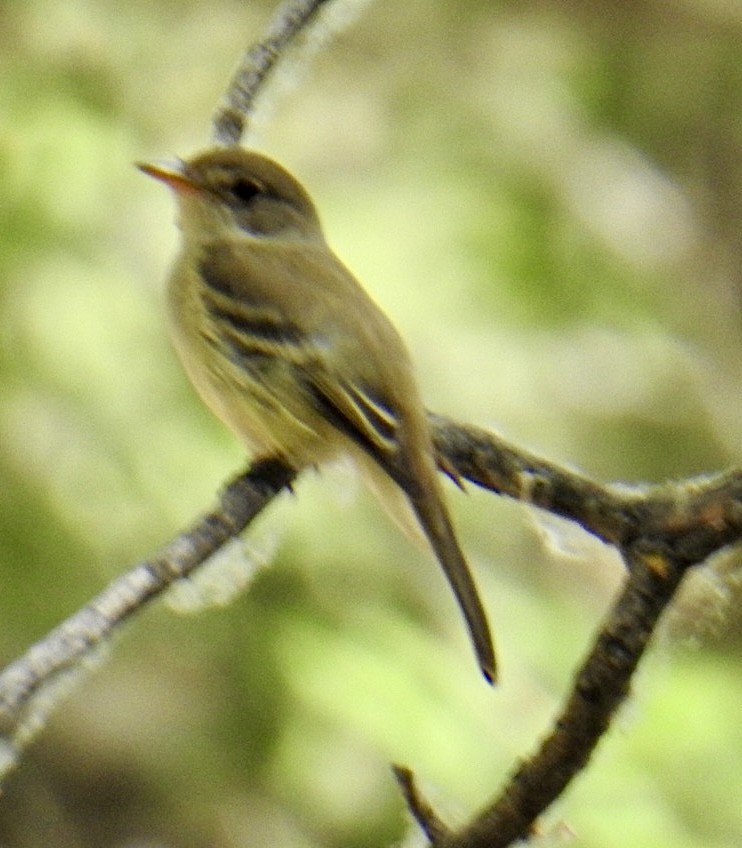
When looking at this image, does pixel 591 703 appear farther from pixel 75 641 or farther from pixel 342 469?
pixel 342 469

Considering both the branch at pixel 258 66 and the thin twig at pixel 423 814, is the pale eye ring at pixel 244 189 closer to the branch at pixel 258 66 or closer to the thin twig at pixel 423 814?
the branch at pixel 258 66

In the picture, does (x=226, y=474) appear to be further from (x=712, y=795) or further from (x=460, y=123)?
(x=460, y=123)

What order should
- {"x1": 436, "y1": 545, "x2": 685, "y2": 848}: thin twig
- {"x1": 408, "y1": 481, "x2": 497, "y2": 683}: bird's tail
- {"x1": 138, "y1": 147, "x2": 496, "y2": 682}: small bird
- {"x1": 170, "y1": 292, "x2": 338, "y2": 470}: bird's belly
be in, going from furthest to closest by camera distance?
{"x1": 170, "y1": 292, "x2": 338, "y2": 470}: bird's belly
{"x1": 138, "y1": 147, "x2": 496, "y2": 682}: small bird
{"x1": 408, "y1": 481, "x2": 497, "y2": 683}: bird's tail
{"x1": 436, "y1": 545, "x2": 685, "y2": 848}: thin twig

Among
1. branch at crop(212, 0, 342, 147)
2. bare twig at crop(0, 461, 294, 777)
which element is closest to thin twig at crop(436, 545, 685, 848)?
bare twig at crop(0, 461, 294, 777)

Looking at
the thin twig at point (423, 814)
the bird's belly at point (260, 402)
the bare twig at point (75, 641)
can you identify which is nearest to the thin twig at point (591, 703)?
the thin twig at point (423, 814)

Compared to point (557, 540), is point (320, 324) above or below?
above

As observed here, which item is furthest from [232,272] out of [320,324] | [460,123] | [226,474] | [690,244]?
[690,244]

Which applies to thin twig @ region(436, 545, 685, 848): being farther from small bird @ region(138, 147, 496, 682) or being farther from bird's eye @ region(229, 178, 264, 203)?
bird's eye @ region(229, 178, 264, 203)
